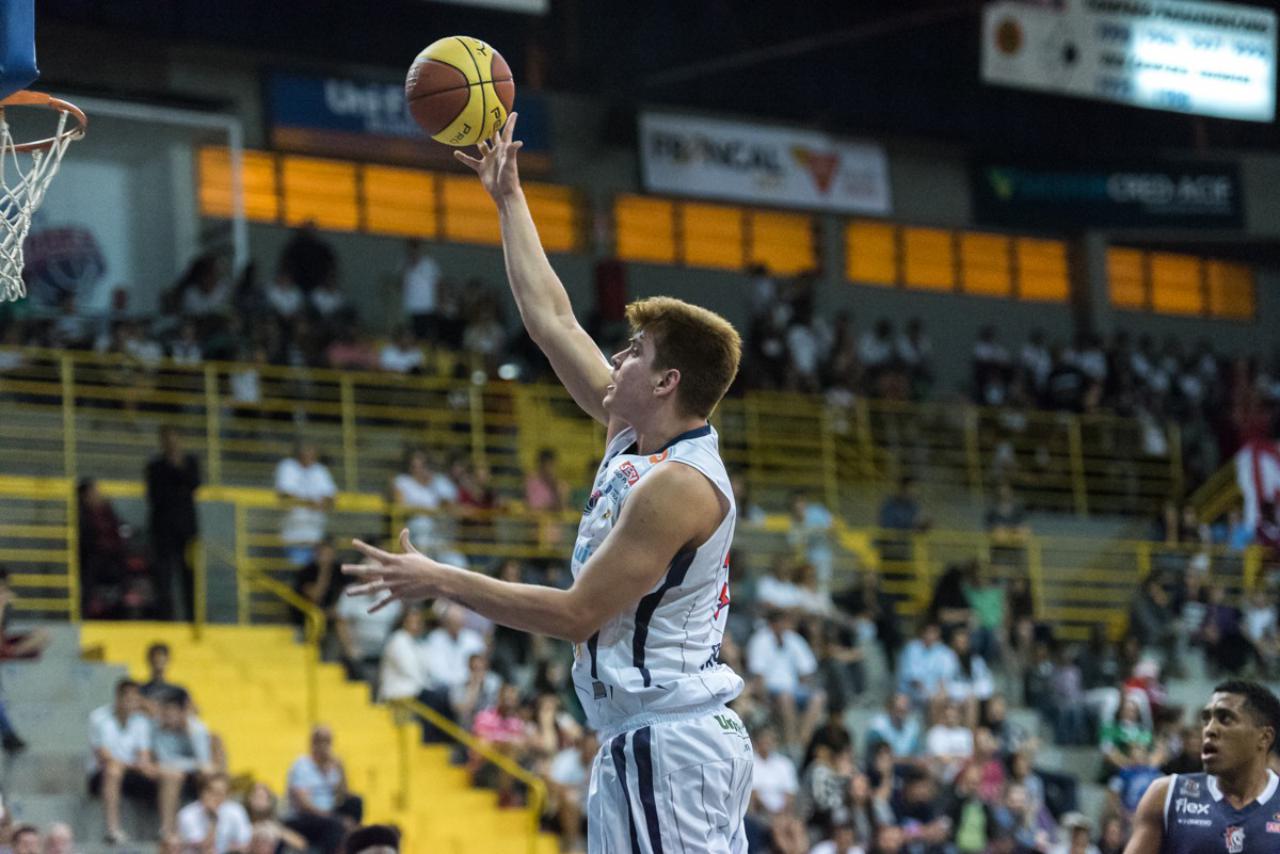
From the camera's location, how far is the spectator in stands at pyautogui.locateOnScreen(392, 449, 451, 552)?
59.5 feet

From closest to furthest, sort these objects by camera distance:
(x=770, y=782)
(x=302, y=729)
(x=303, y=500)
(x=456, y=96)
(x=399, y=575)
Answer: (x=399, y=575) → (x=456, y=96) → (x=770, y=782) → (x=302, y=729) → (x=303, y=500)

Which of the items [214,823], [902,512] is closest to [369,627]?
[214,823]

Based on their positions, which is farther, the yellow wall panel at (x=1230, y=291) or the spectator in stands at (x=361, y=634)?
the yellow wall panel at (x=1230, y=291)

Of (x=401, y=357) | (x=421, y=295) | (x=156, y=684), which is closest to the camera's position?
(x=156, y=684)

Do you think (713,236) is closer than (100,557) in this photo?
No

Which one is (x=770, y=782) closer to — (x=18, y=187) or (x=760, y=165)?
(x=18, y=187)

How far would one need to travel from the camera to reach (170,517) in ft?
54.9

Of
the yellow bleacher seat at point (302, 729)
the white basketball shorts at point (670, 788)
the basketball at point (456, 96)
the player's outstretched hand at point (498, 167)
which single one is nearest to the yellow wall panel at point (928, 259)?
the yellow bleacher seat at point (302, 729)

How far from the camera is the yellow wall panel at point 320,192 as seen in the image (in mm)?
23734

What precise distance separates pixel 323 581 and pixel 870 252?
13.7 m

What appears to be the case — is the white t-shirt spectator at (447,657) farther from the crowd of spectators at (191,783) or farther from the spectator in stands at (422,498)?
the crowd of spectators at (191,783)

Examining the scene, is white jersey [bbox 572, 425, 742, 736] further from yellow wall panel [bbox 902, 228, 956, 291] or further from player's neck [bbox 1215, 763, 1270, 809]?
yellow wall panel [bbox 902, 228, 956, 291]

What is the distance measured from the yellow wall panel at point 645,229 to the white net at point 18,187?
59.9 feet

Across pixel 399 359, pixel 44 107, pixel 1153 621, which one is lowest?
pixel 1153 621
